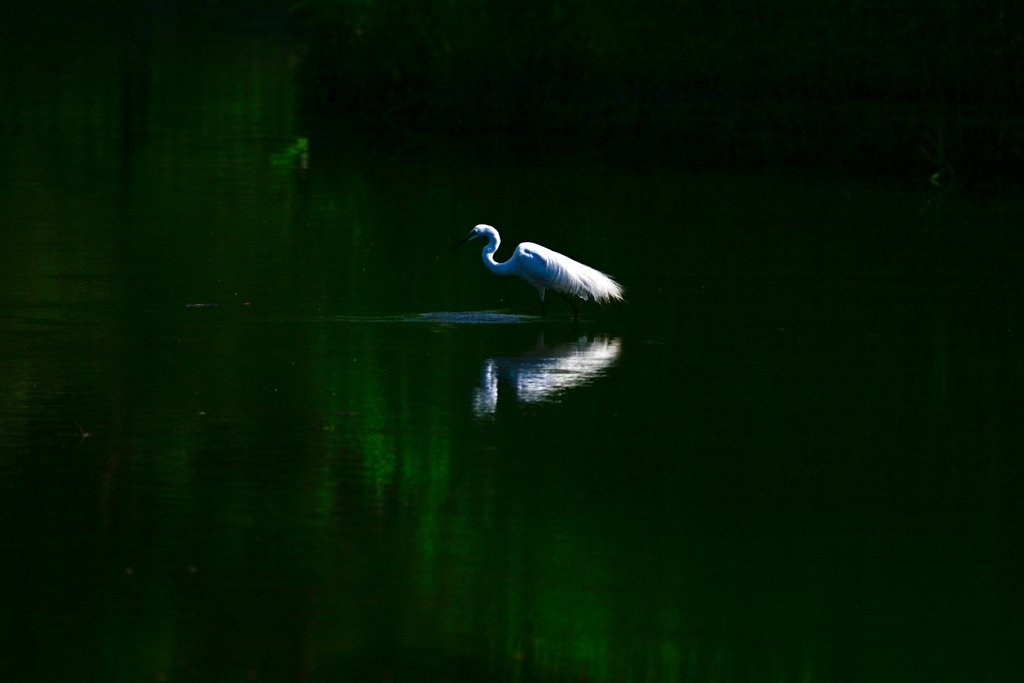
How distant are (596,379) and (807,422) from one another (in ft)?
5.15

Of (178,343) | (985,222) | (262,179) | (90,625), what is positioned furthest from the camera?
(262,179)

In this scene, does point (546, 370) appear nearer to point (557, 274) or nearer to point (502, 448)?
point (557, 274)

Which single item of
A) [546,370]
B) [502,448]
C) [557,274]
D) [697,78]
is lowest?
[502,448]

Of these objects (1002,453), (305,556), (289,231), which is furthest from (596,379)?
(289,231)

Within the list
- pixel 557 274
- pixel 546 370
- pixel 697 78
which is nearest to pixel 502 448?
pixel 546 370

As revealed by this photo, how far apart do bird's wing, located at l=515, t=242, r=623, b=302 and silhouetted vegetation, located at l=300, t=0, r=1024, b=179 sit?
12.2m

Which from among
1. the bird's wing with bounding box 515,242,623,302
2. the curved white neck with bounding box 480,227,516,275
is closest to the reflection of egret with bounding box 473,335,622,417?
the bird's wing with bounding box 515,242,623,302

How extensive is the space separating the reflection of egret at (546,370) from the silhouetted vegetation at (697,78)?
43.0ft

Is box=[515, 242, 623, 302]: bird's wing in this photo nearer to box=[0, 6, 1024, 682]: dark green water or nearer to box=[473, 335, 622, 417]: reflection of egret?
box=[0, 6, 1024, 682]: dark green water

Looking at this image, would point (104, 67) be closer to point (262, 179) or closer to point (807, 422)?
point (262, 179)

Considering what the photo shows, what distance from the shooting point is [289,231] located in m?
18.8

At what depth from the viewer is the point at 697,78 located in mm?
30031

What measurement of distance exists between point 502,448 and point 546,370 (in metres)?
2.08

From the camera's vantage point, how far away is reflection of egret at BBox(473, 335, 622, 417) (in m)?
11.7
